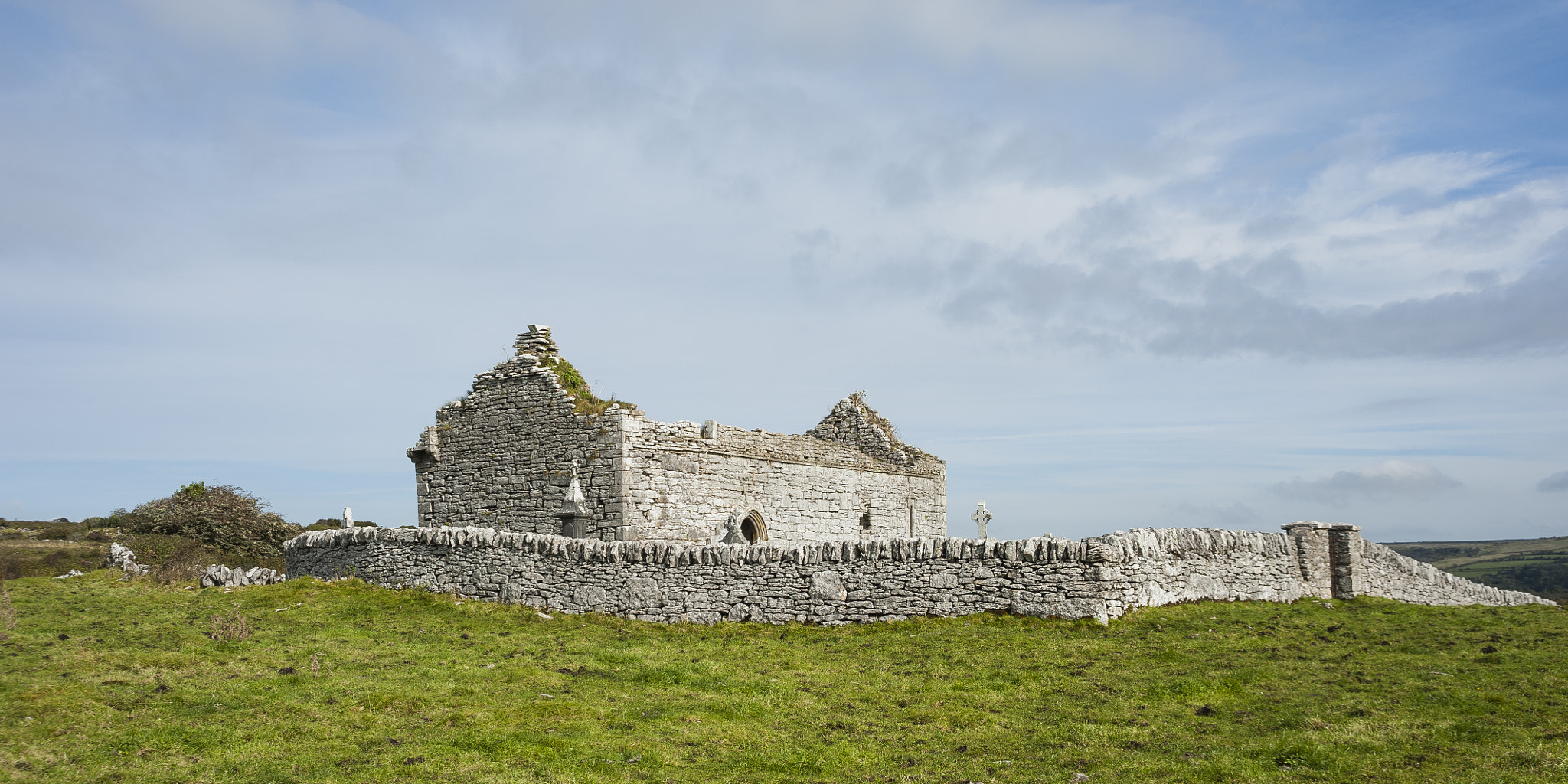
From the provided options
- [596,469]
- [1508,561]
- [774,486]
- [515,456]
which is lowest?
[1508,561]

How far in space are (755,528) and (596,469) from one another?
5.76 metres

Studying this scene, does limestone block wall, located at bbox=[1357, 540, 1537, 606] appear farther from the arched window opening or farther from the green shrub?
the green shrub

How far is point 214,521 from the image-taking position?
35.2 metres

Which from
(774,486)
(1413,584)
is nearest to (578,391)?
(774,486)

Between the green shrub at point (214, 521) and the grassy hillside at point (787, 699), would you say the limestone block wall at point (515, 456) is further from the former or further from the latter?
the green shrub at point (214, 521)

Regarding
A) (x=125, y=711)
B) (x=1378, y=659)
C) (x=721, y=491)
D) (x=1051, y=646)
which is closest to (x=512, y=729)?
(x=125, y=711)

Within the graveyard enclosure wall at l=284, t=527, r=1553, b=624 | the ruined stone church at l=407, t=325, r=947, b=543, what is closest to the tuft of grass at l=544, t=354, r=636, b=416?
the ruined stone church at l=407, t=325, r=947, b=543

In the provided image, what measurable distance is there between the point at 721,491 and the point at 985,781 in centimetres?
1784

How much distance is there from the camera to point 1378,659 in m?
14.4

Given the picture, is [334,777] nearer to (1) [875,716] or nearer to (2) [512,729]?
(2) [512,729]

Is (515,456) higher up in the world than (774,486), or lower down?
higher up

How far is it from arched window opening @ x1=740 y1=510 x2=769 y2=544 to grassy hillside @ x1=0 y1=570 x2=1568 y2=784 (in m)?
9.63

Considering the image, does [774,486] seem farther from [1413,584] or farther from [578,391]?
[1413,584]

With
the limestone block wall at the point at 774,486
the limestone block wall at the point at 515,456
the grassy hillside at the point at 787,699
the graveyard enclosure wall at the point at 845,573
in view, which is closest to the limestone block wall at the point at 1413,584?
the graveyard enclosure wall at the point at 845,573
